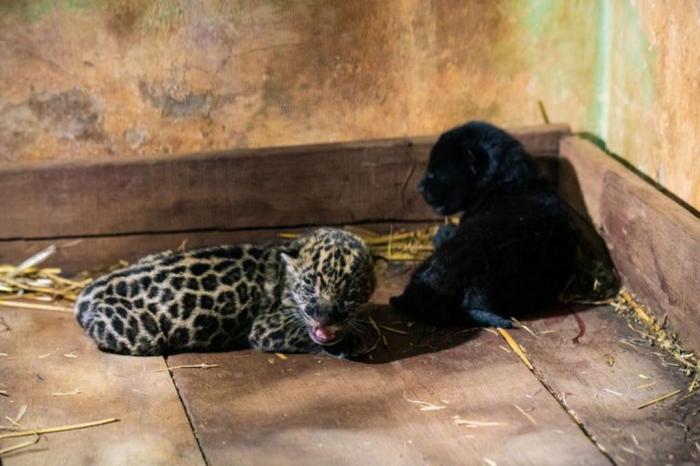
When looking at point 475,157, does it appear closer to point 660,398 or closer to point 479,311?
point 479,311

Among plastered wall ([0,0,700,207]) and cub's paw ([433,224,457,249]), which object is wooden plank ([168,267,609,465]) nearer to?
cub's paw ([433,224,457,249])

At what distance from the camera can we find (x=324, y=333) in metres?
5.86

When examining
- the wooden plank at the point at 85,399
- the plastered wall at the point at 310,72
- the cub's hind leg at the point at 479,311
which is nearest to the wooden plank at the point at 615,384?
the cub's hind leg at the point at 479,311

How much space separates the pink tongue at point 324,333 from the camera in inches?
230

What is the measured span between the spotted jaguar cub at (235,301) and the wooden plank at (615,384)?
107 cm

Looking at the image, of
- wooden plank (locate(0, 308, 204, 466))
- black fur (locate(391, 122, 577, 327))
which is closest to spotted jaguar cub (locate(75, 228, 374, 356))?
wooden plank (locate(0, 308, 204, 466))

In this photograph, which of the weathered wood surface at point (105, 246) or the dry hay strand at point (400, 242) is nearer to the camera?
the weathered wood surface at point (105, 246)

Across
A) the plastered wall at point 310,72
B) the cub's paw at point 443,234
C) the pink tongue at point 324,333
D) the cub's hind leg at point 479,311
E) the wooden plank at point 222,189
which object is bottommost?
the cub's hind leg at point 479,311

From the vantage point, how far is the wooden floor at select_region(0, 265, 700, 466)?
5012 millimetres

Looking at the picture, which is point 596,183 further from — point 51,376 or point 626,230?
point 51,376

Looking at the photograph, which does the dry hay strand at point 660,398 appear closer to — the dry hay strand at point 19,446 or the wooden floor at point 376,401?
the wooden floor at point 376,401

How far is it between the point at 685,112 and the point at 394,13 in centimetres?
217

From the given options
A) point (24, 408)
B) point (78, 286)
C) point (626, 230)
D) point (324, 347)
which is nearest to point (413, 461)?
point (324, 347)

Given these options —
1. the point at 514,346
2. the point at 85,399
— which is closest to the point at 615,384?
the point at 514,346
